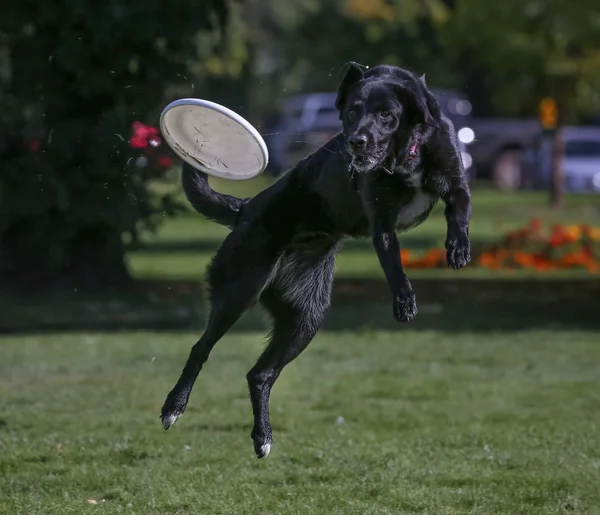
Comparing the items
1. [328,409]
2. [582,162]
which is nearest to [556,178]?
[582,162]

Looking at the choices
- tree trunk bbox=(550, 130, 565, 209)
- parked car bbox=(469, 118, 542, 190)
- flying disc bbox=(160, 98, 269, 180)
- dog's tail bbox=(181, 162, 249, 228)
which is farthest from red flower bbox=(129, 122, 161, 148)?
parked car bbox=(469, 118, 542, 190)

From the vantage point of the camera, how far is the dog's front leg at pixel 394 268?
512 centimetres

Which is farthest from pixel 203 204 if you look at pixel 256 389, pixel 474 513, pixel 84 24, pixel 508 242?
pixel 508 242

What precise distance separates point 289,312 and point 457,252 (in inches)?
45.6

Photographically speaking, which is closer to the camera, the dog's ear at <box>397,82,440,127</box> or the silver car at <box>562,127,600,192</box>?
the dog's ear at <box>397,82,440,127</box>

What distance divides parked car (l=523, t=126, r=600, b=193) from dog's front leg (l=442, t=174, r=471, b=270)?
28.1 m

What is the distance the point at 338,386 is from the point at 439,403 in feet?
2.97

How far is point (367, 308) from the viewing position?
1305 centimetres

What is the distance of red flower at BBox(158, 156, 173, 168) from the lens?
10.1 metres

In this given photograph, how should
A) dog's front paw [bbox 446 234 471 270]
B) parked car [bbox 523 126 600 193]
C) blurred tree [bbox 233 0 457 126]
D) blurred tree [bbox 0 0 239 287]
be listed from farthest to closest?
1. parked car [bbox 523 126 600 193]
2. blurred tree [bbox 233 0 457 126]
3. blurred tree [bbox 0 0 239 287]
4. dog's front paw [bbox 446 234 471 270]

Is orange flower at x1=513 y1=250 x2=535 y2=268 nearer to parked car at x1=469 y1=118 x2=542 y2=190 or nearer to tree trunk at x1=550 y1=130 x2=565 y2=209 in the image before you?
tree trunk at x1=550 y1=130 x2=565 y2=209

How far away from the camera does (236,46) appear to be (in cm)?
1538

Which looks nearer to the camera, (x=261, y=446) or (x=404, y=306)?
(x=404, y=306)

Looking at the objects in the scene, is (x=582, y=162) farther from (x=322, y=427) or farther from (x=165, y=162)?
(x=322, y=427)
